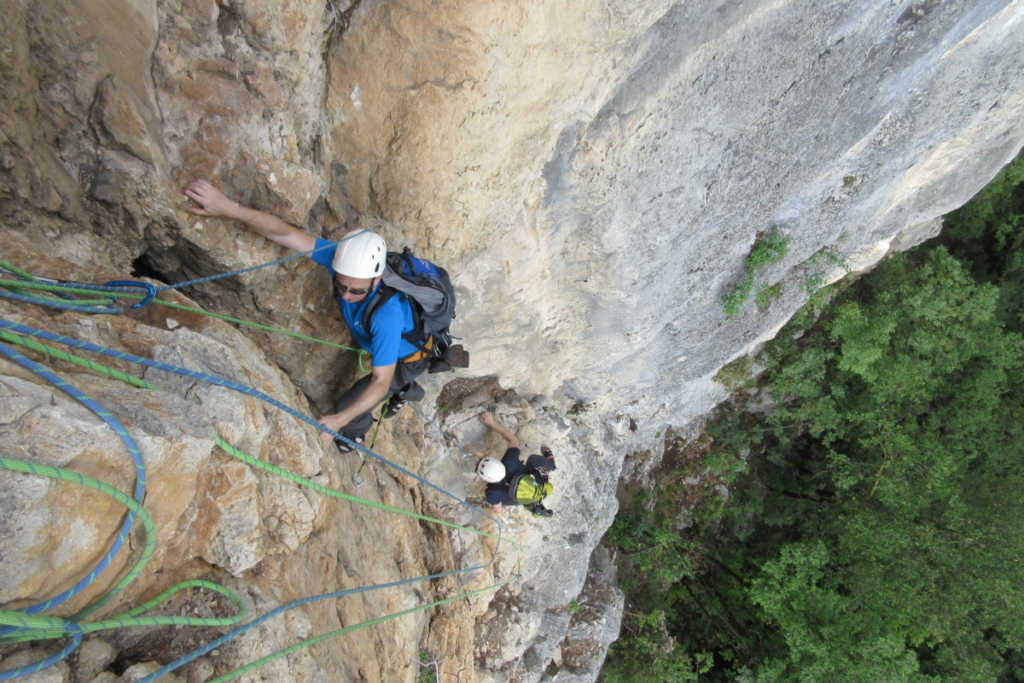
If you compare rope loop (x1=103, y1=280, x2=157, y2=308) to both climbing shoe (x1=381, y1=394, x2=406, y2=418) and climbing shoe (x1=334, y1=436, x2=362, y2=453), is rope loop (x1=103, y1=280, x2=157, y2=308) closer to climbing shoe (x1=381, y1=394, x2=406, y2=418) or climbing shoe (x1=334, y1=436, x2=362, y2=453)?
climbing shoe (x1=334, y1=436, x2=362, y2=453)

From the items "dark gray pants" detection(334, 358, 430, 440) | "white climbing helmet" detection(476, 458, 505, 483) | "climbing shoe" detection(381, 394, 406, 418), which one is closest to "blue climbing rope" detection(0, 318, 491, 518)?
"dark gray pants" detection(334, 358, 430, 440)

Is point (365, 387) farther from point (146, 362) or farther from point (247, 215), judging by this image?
point (146, 362)

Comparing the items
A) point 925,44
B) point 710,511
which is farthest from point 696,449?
point 925,44

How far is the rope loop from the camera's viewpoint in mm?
2801

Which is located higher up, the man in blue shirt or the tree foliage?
the man in blue shirt

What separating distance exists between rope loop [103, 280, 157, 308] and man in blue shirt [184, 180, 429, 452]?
52 cm

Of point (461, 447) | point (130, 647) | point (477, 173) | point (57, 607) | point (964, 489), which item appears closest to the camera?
point (57, 607)

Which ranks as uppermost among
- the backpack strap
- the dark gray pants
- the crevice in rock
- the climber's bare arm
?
the crevice in rock

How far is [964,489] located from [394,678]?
30.2 feet

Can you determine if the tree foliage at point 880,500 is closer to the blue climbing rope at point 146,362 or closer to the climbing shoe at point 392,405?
the climbing shoe at point 392,405

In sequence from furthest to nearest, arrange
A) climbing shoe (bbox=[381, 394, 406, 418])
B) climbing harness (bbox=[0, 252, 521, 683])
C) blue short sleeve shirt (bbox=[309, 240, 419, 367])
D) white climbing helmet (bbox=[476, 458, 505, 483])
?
white climbing helmet (bbox=[476, 458, 505, 483]) < climbing shoe (bbox=[381, 394, 406, 418]) < blue short sleeve shirt (bbox=[309, 240, 419, 367]) < climbing harness (bbox=[0, 252, 521, 683])

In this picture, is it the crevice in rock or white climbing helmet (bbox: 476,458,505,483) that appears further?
white climbing helmet (bbox: 476,458,505,483)

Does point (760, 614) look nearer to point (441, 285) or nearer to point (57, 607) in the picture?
point (441, 285)

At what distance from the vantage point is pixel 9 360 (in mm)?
2207
